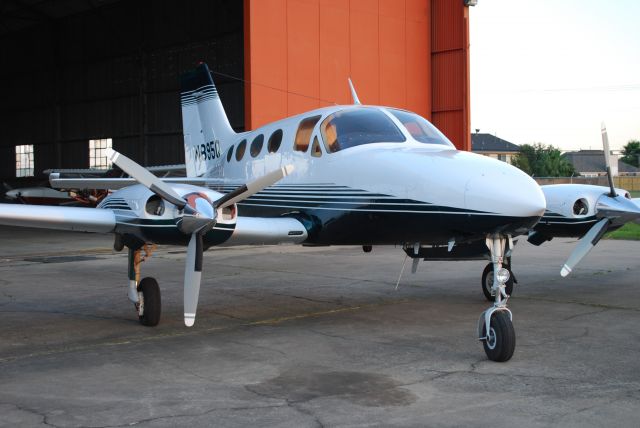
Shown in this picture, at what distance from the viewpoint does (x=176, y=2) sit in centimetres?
3344

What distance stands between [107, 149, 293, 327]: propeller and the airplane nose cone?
205 cm

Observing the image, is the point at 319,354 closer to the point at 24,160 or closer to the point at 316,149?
the point at 316,149

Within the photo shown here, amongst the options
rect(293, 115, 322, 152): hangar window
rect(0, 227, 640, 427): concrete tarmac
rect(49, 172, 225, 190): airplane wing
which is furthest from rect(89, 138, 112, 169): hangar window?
rect(293, 115, 322, 152): hangar window

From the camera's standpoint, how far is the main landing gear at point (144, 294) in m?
8.70

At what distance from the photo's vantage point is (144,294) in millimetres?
8906

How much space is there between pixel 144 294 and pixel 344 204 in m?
2.86

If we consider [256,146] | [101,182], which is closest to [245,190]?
[256,146]

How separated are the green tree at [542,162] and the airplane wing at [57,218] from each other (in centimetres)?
8855

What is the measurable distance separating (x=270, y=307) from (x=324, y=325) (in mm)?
1672

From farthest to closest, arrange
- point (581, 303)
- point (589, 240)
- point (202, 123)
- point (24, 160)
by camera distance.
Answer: point (24, 160), point (202, 123), point (581, 303), point (589, 240)

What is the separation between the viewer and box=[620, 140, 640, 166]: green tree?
478 ft

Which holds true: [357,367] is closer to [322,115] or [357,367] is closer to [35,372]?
[35,372]

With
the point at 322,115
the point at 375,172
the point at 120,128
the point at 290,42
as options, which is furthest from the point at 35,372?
the point at 120,128

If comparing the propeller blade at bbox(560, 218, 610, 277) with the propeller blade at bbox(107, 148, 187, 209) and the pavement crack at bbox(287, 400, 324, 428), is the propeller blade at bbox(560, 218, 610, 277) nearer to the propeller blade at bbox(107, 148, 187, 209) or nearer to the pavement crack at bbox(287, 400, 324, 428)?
the propeller blade at bbox(107, 148, 187, 209)
